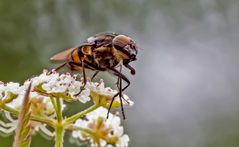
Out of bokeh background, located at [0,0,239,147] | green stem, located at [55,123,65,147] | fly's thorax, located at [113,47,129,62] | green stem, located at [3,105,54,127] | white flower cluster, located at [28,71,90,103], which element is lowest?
green stem, located at [55,123,65,147]

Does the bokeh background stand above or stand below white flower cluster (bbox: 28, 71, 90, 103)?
above

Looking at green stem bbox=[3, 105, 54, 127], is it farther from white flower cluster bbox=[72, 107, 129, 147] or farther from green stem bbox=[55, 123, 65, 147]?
white flower cluster bbox=[72, 107, 129, 147]

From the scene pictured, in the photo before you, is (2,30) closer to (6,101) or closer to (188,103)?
(188,103)

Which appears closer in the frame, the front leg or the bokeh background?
the front leg

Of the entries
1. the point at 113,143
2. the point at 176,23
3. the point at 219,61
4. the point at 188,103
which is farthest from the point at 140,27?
the point at 113,143

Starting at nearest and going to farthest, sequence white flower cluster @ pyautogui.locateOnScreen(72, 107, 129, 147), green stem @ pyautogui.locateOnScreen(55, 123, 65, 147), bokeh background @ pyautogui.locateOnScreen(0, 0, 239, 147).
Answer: green stem @ pyautogui.locateOnScreen(55, 123, 65, 147) < white flower cluster @ pyautogui.locateOnScreen(72, 107, 129, 147) < bokeh background @ pyautogui.locateOnScreen(0, 0, 239, 147)

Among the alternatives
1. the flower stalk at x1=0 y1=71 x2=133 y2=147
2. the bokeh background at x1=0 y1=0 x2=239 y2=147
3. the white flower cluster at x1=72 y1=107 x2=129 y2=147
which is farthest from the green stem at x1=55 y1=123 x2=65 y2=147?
the bokeh background at x1=0 y1=0 x2=239 y2=147

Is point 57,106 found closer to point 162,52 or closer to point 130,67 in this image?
point 130,67
